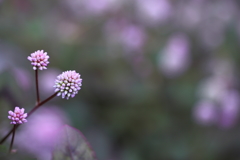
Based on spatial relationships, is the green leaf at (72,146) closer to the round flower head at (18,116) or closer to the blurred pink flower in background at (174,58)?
the round flower head at (18,116)

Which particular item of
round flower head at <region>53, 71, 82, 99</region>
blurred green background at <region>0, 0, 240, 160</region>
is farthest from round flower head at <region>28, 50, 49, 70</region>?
blurred green background at <region>0, 0, 240, 160</region>

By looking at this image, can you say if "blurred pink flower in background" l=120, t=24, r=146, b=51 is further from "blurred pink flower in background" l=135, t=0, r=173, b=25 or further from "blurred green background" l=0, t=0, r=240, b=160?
"blurred pink flower in background" l=135, t=0, r=173, b=25

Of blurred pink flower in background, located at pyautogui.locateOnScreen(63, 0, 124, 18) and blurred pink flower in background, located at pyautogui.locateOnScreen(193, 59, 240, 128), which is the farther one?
blurred pink flower in background, located at pyautogui.locateOnScreen(63, 0, 124, 18)

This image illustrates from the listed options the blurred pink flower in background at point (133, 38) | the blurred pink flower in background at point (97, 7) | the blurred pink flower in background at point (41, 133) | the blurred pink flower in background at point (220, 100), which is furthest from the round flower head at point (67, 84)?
the blurred pink flower in background at point (97, 7)

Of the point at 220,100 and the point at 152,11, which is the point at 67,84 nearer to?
the point at 220,100

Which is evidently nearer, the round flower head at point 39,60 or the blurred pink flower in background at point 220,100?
the round flower head at point 39,60

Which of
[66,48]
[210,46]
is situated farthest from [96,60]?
[210,46]
